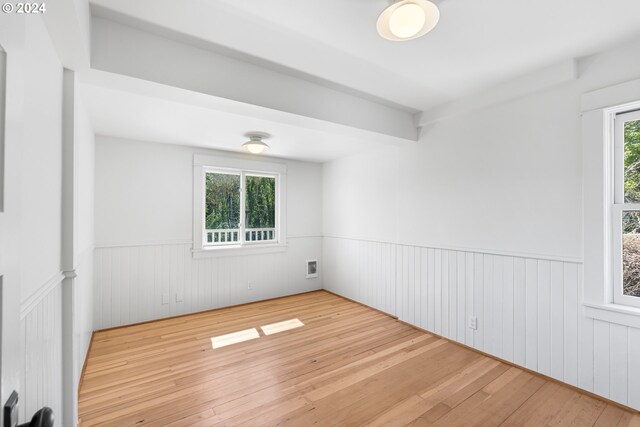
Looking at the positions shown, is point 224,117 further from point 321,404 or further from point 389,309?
point 389,309

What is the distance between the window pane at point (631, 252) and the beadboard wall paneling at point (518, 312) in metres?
0.27

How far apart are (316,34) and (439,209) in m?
2.26

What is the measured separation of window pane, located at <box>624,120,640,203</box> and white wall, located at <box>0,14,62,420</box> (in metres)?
3.28

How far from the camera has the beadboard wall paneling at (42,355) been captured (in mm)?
1113

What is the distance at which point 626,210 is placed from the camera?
214 cm

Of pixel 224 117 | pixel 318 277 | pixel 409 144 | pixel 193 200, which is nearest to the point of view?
pixel 224 117

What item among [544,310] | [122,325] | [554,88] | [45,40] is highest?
[554,88]

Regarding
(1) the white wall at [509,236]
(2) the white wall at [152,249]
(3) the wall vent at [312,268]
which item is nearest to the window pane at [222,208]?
(2) the white wall at [152,249]

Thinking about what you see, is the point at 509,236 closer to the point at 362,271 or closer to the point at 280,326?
the point at 362,271

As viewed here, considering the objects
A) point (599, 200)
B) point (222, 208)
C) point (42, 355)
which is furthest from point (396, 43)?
point (222, 208)

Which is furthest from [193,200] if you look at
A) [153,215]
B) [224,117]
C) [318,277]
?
[318,277]

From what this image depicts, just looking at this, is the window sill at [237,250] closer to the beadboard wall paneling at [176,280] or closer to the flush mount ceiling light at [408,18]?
the beadboard wall paneling at [176,280]

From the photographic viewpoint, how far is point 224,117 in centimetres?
293

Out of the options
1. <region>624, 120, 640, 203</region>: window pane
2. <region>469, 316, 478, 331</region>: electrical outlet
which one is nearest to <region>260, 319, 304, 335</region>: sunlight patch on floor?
<region>469, 316, 478, 331</region>: electrical outlet
